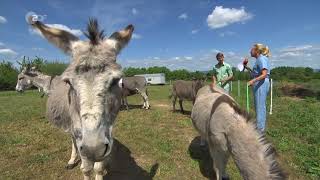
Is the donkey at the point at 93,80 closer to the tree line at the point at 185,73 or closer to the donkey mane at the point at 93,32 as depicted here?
the donkey mane at the point at 93,32

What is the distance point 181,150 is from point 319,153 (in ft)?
10.7

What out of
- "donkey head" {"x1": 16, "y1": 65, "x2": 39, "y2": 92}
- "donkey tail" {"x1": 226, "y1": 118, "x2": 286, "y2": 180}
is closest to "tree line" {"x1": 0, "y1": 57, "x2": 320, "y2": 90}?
"donkey head" {"x1": 16, "y1": 65, "x2": 39, "y2": 92}

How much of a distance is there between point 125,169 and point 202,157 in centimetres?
189

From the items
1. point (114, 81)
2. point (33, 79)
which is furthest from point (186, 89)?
point (114, 81)

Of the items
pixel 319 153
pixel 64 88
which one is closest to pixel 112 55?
pixel 64 88

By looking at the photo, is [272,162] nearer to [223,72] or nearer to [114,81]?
[114,81]

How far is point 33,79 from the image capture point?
14375mm

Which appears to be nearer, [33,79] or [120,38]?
[120,38]

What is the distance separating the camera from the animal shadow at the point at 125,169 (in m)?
6.01

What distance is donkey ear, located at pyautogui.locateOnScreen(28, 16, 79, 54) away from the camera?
3332 mm

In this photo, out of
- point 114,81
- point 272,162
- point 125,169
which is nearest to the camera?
point 114,81

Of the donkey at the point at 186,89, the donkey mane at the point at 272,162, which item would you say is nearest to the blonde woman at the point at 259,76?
the donkey mane at the point at 272,162

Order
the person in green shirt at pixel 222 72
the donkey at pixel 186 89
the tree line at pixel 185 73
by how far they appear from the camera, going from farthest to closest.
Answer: the tree line at pixel 185 73
the donkey at pixel 186 89
the person in green shirt at pixel 222 72

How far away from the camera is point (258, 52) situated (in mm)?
7078
